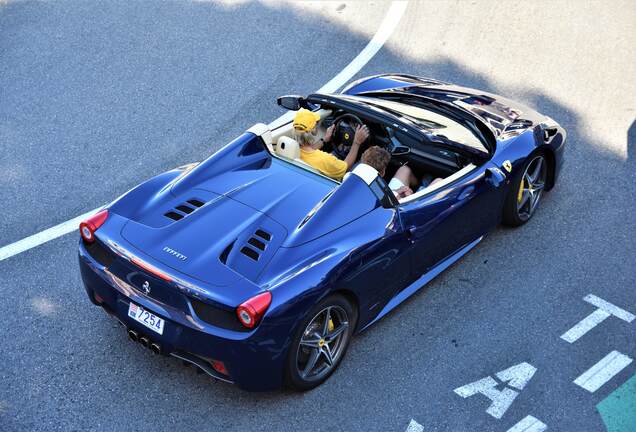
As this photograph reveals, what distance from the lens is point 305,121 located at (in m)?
6.63

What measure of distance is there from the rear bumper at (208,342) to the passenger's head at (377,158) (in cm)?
190

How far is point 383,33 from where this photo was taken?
10773mm

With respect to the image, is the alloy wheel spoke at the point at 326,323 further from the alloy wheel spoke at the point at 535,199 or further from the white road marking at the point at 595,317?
the alloy wheel spoke at the point at 535,199

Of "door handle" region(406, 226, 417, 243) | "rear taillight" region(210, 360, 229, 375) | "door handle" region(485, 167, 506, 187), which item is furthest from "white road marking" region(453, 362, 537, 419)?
"rear taillight" region(210, 360, 229, 375)

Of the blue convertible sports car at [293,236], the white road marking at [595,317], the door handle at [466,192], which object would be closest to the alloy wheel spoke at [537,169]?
the blue convertible sports car at [293,236]

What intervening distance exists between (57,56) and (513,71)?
542 cm

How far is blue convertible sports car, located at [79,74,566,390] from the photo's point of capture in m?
5.07

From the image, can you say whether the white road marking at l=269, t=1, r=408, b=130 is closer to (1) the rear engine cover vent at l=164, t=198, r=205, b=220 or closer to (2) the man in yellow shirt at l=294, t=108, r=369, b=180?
(2) the man in yellow shirt at l=294, t=108, r=369, b=180

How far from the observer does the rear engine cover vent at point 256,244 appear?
532 cm

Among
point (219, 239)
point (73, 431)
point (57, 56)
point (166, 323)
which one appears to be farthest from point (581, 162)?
point (57, 56)

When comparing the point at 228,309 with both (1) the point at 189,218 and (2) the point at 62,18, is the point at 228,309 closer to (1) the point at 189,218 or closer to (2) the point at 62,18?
(1) the point at 189,218

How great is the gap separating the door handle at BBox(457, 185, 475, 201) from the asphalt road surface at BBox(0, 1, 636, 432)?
29.8 inches

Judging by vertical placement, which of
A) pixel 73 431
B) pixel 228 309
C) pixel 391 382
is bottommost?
pixel 73 431

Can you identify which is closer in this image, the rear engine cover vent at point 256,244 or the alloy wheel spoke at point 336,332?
the rear engine cover vent at point 256,244
